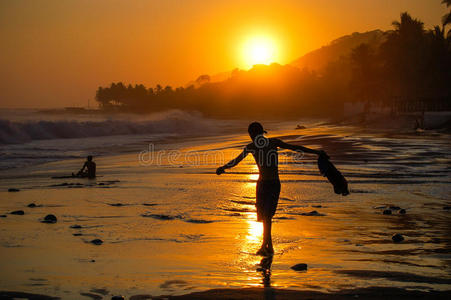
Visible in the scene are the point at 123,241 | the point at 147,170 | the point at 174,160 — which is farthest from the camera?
the point at 174,160

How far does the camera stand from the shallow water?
18.6ft

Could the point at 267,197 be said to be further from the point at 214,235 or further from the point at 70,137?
the point at 70,137

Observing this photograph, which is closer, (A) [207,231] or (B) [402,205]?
(A) [207,231]

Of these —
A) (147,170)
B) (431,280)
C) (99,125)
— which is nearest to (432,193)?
(431,280)

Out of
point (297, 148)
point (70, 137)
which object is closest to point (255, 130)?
point (297, 148)

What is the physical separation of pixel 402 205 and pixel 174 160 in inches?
498

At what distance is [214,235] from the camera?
7.98 m

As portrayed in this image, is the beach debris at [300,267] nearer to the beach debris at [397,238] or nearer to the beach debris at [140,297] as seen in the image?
the beach debris at [140,297]

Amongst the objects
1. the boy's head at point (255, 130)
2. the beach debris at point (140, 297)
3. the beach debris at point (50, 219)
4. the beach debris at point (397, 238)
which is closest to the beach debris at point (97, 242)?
the beach debris at point (50, 219)

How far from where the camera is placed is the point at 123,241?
24.8 ft

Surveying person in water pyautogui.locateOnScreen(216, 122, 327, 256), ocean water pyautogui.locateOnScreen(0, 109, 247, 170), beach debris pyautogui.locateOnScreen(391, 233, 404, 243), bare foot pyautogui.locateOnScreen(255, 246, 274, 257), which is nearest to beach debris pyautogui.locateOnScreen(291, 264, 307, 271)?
bare foot pyautogui.locateOnScreen(255, 246, 274, 257)

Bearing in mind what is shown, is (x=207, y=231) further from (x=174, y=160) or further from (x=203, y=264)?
(x=174, y=160)

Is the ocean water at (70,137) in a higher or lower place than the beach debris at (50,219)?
higher

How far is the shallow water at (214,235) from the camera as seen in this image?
567 cm
